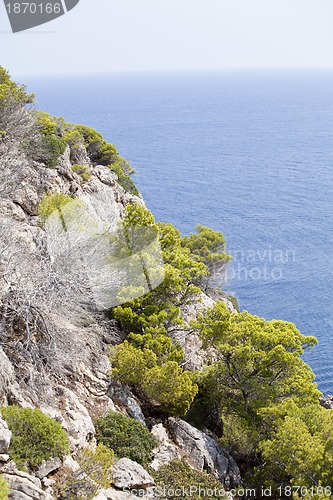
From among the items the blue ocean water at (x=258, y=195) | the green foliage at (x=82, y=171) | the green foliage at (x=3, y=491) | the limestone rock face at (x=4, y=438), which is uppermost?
the green foliage at (x=82, y=171)

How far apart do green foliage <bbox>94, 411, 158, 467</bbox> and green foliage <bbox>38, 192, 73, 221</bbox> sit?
1010cm

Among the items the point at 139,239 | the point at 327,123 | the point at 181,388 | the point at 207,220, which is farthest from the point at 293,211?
the point at 327,123

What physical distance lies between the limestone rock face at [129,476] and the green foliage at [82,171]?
2045cm

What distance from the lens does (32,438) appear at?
11898 mm

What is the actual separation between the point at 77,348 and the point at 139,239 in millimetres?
7465

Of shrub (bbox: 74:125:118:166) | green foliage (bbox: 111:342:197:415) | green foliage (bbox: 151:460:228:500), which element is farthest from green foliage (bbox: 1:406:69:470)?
shrub (bbox: 74:125:118:166)

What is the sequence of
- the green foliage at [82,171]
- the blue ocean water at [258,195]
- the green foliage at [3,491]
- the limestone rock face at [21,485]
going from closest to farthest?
the green foliage at [3,491] < the limestone rock face at [21,485] < the green foliage at [82,171] < the blue ocean water at [258,195]

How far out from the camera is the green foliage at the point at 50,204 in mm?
22297

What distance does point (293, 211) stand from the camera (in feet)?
242

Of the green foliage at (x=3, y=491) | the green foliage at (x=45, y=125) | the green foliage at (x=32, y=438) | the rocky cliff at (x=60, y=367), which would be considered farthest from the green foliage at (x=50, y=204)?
the green foliage at (x=3, y=491)

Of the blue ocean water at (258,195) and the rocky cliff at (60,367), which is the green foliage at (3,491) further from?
the blue ocean water at (258,195)

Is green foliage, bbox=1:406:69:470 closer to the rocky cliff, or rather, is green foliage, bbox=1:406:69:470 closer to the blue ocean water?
the rocky cliff

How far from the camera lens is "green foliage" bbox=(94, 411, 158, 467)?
15.1 m

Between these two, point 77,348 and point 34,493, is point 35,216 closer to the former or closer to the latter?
point 77,348
